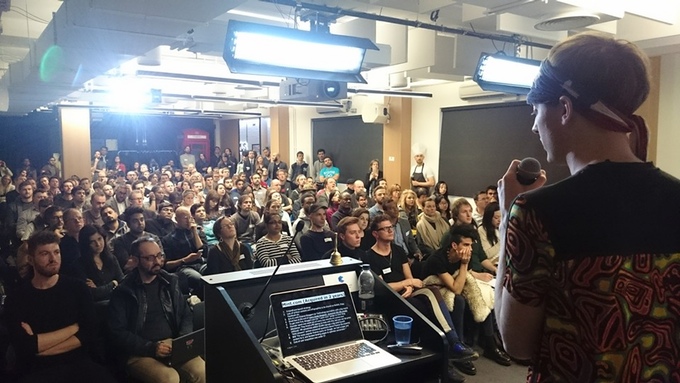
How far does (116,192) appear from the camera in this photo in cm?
673

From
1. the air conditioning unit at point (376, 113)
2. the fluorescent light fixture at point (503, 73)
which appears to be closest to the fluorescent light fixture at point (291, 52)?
the fluorescent light fixture at point (503, 73)

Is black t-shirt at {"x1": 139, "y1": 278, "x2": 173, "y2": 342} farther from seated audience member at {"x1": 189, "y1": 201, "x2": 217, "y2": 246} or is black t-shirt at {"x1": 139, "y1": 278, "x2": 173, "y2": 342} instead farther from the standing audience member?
the standing audience member

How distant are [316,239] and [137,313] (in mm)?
1838

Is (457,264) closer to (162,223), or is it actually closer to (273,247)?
(273,247)

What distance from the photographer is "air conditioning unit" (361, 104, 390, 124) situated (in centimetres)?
916

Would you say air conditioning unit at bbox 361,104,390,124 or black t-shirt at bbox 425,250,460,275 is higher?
air conditioning unit at bbox 361,104,390,124

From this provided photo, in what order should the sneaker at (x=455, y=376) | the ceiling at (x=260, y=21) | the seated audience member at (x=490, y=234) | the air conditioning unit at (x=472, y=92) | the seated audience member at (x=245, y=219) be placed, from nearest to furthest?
the ceiling at (x=260, y=21)
the sneaker at (x=455, y=376)
the seated audience member at (x=490, y=234)
the seated audience member at (x=245, y=219)
the air conditioning unit at (x=472, y=92)

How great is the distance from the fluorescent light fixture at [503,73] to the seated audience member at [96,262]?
322 centimetres

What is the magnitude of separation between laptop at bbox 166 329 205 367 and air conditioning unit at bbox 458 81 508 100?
6.01m

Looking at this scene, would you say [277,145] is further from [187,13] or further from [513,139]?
[187,13]

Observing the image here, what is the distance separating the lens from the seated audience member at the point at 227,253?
3.87m

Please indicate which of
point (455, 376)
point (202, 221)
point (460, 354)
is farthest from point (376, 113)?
point (455, 376)

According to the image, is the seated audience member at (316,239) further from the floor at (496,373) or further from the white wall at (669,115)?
the white wall at (669,115)

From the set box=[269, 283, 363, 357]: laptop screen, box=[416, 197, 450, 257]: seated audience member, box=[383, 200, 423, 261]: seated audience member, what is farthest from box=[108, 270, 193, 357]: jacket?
box=[416, 197, 450, 257]: seated audience member
